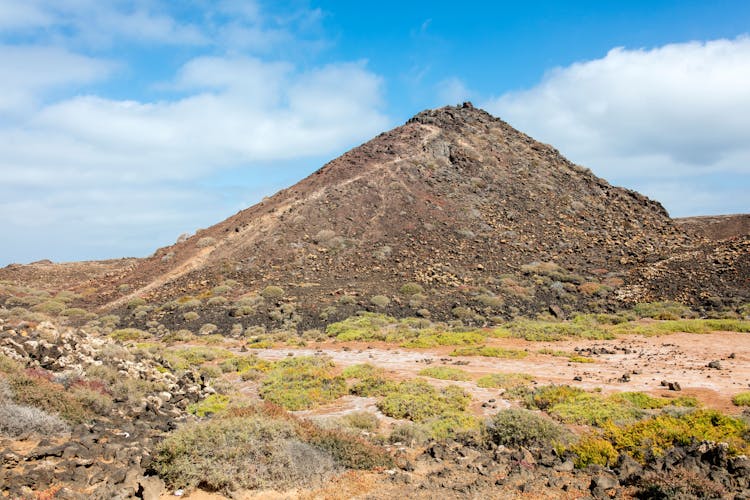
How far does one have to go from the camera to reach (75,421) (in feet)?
32.5

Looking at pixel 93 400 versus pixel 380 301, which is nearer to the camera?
pixel 93 400

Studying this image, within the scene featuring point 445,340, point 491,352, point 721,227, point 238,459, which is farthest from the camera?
point 721,227

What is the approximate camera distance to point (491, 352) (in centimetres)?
2088

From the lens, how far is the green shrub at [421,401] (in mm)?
12758

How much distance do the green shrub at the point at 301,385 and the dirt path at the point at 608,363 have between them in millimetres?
642

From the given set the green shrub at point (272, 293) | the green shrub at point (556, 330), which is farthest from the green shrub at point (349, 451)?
the green shrub at point (272, 293)

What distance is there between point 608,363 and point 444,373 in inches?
254

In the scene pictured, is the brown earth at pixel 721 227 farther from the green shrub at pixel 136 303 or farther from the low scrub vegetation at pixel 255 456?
the low scrub vegetation at pixel 255 456

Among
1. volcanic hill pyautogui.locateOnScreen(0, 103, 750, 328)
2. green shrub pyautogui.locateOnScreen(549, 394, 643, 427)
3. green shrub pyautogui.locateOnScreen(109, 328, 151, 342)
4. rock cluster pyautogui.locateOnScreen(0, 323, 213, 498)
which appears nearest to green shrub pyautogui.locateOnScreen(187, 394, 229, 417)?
rock cluster pyautogui.locateOnScreen(0, 323, 213, 498)

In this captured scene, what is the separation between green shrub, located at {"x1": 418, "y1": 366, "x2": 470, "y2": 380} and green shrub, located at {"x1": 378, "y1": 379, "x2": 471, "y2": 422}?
200 centimetres

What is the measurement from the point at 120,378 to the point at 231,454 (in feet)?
22.1

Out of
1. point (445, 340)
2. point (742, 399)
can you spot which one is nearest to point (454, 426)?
point (742, 399)

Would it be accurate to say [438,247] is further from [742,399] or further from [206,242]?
[742,399]

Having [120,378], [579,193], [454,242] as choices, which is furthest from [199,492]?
[579,193]
